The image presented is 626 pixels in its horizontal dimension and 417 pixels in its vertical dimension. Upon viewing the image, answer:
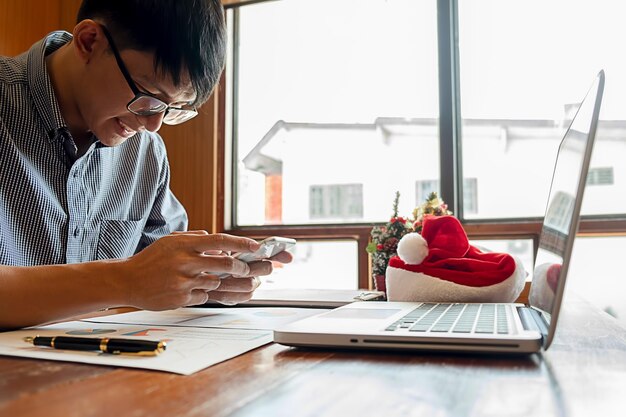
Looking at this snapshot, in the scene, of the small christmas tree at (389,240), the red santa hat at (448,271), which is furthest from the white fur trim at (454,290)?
the small christmas tree at (389,240)

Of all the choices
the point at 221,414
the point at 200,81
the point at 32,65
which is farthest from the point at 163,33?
the point at 221,414

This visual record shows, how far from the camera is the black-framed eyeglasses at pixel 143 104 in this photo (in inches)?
38.3

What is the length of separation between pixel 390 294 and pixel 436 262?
11 centimetres

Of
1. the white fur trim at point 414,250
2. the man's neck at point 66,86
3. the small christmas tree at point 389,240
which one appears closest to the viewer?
the white fur trim at point 414,250

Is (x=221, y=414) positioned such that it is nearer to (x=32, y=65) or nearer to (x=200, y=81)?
(x=200, y=81)

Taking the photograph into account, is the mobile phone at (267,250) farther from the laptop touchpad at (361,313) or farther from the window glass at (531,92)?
the window glass at (531,92)

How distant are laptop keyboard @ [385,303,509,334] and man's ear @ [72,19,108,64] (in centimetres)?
74

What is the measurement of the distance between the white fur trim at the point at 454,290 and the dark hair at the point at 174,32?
1.76ft

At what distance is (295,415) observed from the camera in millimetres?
346

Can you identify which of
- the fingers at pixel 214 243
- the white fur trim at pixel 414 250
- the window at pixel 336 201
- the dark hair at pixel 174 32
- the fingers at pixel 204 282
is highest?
the dark hair at pixel 174 32

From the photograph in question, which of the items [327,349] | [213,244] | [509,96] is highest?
[509,96]

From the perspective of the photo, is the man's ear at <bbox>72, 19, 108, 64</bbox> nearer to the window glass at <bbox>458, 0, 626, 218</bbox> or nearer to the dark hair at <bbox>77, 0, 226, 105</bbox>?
the dark hair at <bbox>77, 0, 226, 105</bbox>

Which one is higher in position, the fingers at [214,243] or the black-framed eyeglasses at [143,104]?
the black-framed eyeglasses at [143,104]

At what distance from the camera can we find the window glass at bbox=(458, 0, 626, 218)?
1927 mm
